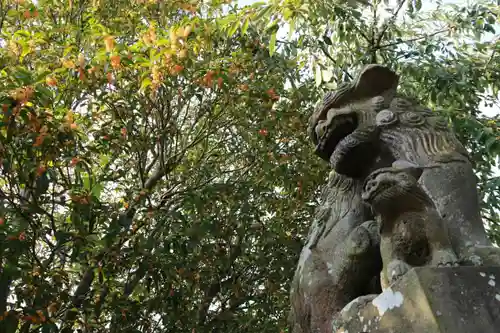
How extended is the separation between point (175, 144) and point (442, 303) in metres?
4.43

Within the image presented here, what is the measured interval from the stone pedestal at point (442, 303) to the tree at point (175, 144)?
7.79ft

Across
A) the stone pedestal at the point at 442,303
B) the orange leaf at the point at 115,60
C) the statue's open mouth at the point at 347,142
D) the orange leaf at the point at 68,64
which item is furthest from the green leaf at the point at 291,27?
the stone pedestal at the point at 442,303

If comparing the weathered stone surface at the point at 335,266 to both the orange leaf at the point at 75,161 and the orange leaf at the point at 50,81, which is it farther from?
the orange leaf at the point at 50,81

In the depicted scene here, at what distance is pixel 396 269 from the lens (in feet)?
6.04

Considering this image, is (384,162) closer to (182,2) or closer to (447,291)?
(447,291)

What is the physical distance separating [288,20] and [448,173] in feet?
6.26

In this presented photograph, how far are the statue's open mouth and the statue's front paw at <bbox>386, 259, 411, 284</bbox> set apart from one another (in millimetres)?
695

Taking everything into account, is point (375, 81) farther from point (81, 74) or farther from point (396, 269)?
point (81, 74)

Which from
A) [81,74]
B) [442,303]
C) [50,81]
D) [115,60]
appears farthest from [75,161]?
[442,303]

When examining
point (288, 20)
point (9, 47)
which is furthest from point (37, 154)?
point (288, 20)

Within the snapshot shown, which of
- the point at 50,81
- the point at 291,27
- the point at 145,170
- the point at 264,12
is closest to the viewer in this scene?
the point at 291,27

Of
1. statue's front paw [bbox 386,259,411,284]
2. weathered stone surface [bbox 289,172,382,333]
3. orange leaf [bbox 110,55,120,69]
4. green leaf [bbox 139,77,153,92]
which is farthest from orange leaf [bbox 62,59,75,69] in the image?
statue's front paw [bbox 386,259,411,284]

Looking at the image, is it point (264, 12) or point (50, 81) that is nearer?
point (264, 12)

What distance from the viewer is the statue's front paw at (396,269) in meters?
1.82
